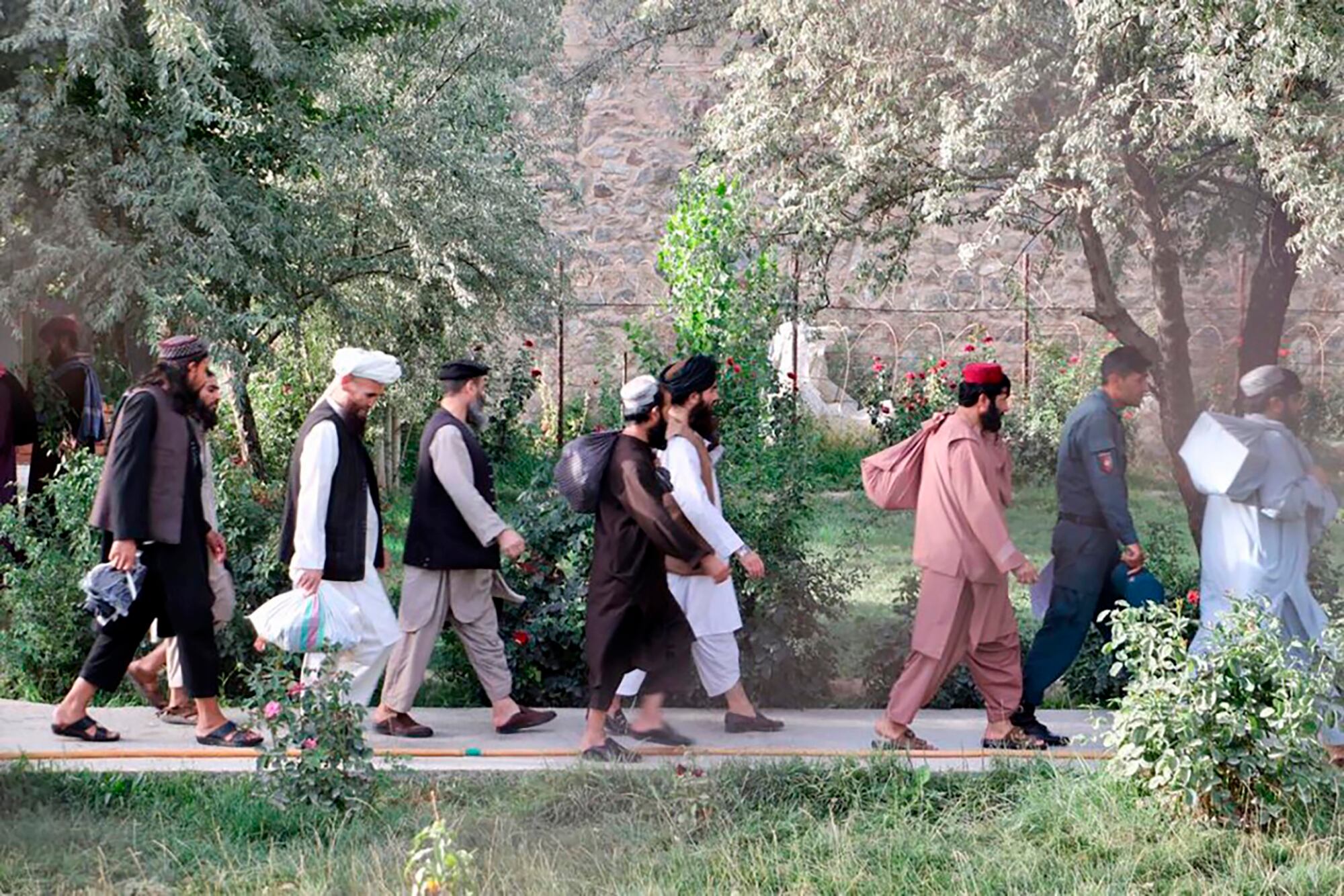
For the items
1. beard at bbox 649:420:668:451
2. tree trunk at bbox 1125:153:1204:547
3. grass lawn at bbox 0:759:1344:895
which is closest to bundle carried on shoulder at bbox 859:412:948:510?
beard at bbox 649:420:668:451

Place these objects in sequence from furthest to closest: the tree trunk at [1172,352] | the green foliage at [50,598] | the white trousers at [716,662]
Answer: the tree trunk at [1172,352], the green foliage at [50,598], the white trousers at [716,662]

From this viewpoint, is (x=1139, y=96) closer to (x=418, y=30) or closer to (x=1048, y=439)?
(x=418, y=30)

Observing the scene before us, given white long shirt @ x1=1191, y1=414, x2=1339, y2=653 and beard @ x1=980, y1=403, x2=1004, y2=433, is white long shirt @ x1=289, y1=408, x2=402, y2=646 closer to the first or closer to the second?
beard @ x1=980, y1=403, x2=1004, y2=433

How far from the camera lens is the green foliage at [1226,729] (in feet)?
17.4

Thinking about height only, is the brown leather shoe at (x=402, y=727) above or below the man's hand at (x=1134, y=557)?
below

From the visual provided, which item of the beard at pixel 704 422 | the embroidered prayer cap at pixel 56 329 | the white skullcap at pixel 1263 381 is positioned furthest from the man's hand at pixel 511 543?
the embroidered prayer cap at pixel 56 329

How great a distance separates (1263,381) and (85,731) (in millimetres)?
4884

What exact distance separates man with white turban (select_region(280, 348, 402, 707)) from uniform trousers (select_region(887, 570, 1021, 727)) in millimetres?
2055

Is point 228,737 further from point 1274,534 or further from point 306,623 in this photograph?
point 1274,534

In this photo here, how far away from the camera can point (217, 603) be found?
6934 millimetres

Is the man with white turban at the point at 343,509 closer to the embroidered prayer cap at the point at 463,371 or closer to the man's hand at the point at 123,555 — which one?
the embroidered prayer cap at the point at 463,371

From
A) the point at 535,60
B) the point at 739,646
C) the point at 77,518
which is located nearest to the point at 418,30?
the point at 535,60

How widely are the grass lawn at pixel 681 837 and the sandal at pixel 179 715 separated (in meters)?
0.94

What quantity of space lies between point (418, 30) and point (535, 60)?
6.87 ft
